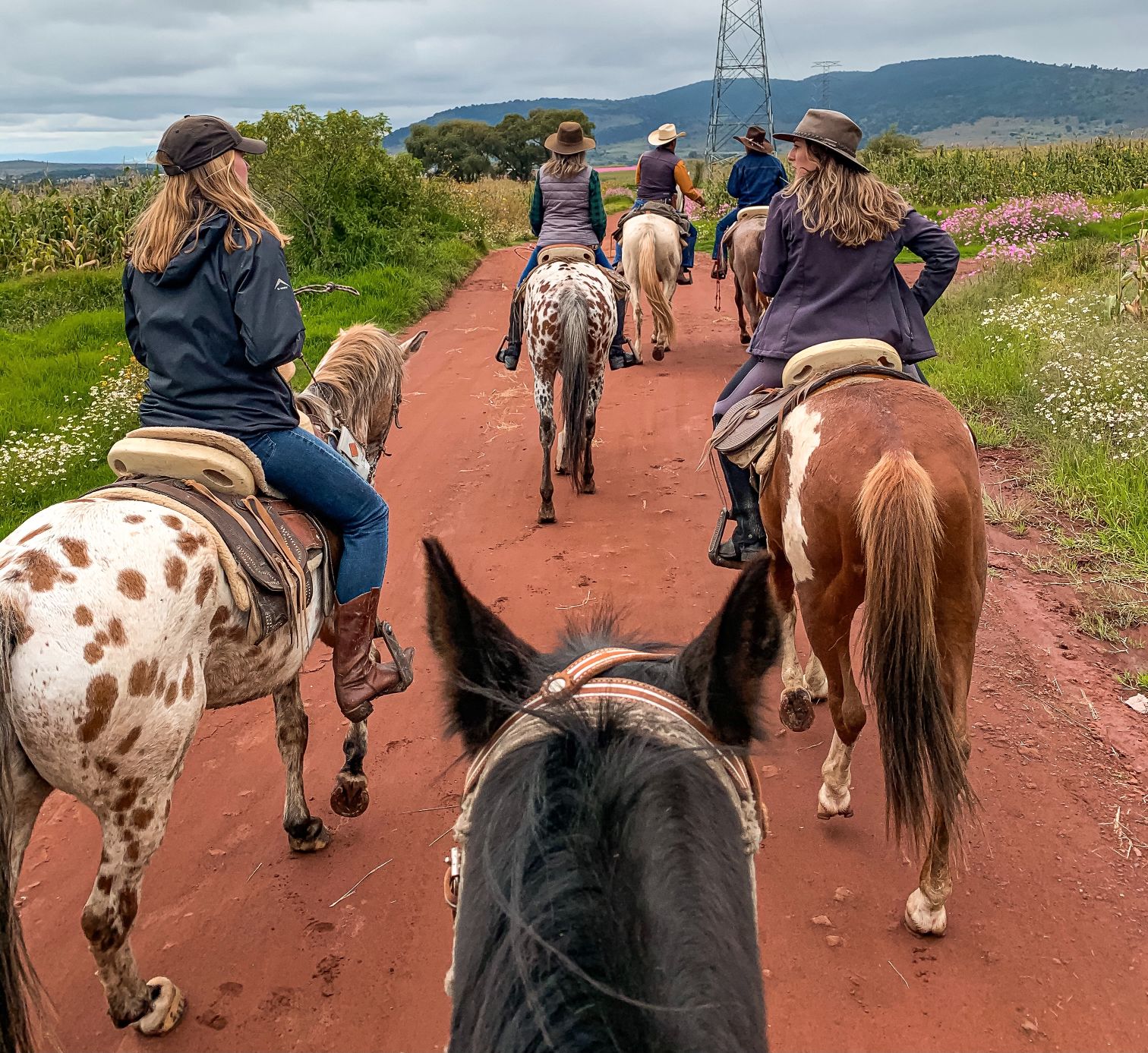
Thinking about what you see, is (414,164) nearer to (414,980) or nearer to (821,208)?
(821,208)

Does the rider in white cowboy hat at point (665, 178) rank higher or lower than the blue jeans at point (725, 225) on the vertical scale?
higher

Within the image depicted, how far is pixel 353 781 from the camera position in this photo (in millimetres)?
3871

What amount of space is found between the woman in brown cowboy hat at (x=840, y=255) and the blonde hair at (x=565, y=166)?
4.12 meters

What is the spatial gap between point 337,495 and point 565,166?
5.46 meters

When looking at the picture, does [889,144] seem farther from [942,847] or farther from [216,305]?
[216,305]

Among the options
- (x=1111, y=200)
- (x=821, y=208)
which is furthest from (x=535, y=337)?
(x=1111, y=200)

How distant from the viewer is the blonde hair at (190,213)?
2.96 m

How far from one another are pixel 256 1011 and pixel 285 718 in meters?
1.14

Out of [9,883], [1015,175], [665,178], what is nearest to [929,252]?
[9,883]

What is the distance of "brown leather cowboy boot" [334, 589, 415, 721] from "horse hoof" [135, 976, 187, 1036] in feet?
3.74

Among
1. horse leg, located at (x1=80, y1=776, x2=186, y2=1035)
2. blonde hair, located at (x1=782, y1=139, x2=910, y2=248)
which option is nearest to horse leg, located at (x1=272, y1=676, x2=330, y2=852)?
horse leg, located at (x1=80, y1=776, x2=186, y2=1035)

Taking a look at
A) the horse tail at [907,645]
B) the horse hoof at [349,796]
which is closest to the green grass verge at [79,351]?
the horse hoof at [349,796]

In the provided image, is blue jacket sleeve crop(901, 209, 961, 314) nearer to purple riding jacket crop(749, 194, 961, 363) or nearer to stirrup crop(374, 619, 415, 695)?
purple riding jacket crop(749, 194, 961, 363)

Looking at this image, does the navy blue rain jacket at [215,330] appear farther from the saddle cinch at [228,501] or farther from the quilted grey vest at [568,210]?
the quilted grey vest at [568,210]
